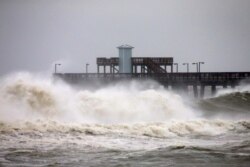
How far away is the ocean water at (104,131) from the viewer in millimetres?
12891

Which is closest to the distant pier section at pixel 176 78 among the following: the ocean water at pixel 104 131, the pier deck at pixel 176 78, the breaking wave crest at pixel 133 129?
the pier deck at pixel 176 78

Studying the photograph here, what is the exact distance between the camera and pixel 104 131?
Answer: 1853cm

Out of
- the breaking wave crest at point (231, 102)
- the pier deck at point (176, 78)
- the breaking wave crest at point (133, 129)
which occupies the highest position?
the pier deck at point (176, 78)

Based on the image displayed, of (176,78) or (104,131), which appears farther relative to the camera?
(176,78)

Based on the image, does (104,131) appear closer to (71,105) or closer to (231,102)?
(71,105)

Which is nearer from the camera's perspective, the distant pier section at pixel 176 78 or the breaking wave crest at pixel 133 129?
the breaking wave crest at pixel 133 129

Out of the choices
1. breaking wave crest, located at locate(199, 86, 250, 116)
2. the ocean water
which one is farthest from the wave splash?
breaking wave crest, located at locate(199, 86, 250, 116)

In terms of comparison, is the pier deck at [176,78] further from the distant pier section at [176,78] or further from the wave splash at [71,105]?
the wave splash at [71,105]

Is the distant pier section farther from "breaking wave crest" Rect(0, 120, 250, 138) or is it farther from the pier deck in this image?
"breaking wave crest" Rect(0, 120, 250, 138)

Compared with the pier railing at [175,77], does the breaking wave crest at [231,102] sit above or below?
below

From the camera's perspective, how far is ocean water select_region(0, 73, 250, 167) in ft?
42.3

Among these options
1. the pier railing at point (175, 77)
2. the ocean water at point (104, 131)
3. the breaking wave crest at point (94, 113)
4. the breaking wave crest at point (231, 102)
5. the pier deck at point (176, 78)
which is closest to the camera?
the ocean water at point (104, 131)

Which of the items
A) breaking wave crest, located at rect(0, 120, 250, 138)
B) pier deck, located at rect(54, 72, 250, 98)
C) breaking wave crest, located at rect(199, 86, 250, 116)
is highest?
pier deck, located at rect(54, 72, 250, 98)

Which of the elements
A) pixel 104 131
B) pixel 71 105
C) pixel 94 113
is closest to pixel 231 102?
pixel 94 113
